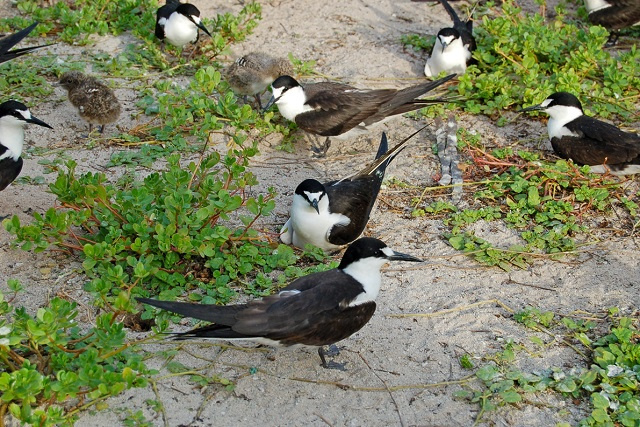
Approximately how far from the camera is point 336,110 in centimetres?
612

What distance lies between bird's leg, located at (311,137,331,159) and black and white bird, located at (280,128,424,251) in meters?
1.09

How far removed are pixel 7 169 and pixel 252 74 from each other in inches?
92.1

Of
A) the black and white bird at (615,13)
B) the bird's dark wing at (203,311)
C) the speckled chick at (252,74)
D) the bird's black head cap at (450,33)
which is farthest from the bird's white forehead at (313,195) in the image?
the black and white bird at (615,13)

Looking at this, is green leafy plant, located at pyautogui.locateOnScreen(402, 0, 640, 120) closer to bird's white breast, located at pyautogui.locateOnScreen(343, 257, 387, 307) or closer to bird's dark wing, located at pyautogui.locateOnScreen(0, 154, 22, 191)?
bird's white breast, located at pyautogui.locateOnScreen(343, 257, 387, 307)

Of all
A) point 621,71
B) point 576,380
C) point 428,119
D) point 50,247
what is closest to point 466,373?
point 576,380

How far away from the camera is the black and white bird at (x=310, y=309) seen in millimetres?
3490

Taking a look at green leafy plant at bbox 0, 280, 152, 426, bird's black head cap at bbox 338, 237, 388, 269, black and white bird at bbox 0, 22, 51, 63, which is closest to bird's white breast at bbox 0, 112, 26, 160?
black and white bird at bbox 0, 22, 51, 63

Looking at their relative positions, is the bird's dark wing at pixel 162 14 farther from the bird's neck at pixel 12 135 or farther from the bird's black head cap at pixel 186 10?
the bird's neck at pixel 12 135

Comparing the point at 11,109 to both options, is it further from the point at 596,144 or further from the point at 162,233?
the point at 596,144

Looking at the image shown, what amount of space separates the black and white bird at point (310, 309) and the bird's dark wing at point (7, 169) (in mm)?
1997

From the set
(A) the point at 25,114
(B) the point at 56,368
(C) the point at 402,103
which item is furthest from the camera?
(C) the point at 402,103

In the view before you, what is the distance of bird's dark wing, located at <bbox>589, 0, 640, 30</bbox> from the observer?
7348mm

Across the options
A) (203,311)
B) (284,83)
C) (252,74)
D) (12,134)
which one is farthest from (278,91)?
(203,311)

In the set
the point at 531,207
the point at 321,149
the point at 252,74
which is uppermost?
the point at 252,74
